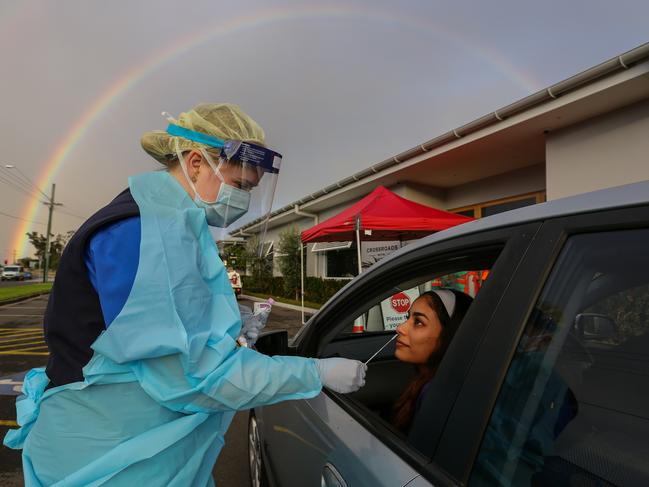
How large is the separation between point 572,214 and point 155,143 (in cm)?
140

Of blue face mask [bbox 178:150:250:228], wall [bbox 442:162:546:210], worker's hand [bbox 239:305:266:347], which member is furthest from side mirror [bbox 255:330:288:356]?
wall [bbox 442:162:546:210]

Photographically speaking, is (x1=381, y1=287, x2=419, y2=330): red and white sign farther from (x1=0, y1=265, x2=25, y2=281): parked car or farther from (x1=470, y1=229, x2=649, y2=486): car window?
(x1=0, y1=265, x2=25, y2=281): parked car

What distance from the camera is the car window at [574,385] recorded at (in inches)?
31.4

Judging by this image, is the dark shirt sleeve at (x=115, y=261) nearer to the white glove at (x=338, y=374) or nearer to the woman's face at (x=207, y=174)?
the woman's face at (x=207, y=174)

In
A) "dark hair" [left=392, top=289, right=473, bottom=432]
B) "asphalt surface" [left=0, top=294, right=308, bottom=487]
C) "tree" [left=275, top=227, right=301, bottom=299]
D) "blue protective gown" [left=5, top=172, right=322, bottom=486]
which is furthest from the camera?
"tree" [left=275, top=227, right=301, bottom=299]

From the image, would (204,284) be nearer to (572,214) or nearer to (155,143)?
(155,143)

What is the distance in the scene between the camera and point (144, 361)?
101 centimetres

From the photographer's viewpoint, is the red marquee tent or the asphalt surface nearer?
the asphalt surface

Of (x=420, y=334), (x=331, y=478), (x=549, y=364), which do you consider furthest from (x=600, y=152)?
(x=331, y=478)

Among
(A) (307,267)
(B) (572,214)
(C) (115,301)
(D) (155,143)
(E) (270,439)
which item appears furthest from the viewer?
(A) (307,267)

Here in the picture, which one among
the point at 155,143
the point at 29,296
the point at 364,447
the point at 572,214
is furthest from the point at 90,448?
the point at 29,296

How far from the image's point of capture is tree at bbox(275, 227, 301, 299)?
1880cm

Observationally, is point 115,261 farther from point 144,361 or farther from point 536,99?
point 536,99

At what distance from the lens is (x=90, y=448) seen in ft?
3.48
